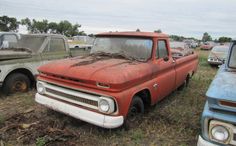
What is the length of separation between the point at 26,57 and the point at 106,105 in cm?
405

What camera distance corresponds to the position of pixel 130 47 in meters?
5.29

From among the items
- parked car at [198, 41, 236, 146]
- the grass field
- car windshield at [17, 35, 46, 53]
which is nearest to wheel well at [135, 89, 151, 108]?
the grass field

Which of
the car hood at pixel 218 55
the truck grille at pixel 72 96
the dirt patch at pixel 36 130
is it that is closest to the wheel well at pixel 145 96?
the truck grille at pixel 72 96

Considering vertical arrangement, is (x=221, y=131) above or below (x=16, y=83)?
above

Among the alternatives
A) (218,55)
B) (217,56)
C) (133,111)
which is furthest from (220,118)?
(218,55)

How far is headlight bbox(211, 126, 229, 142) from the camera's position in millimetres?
2789

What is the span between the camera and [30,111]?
5.54m

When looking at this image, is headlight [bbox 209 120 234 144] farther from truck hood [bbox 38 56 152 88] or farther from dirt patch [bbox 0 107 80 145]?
dirt patch [bbox 0 107 80 145]

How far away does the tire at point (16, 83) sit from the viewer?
258 inches

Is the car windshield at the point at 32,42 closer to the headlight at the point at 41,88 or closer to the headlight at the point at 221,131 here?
the headlight at the point at 41,88

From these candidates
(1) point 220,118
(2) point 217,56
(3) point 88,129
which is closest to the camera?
(1) point 220,118

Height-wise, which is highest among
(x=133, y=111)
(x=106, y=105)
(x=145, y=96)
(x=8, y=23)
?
(x=8, y=23)

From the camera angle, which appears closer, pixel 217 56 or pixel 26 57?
pixel 26 57

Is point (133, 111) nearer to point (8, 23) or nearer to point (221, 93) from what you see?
point (221, 93)
